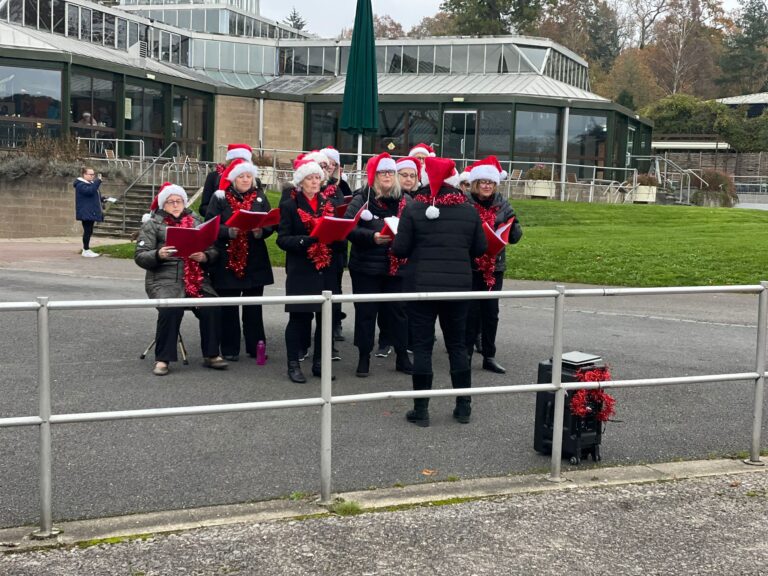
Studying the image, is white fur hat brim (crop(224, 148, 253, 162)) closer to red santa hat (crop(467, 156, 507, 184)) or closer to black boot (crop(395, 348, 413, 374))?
red santa hat (crop(467, 156, 507, 184))

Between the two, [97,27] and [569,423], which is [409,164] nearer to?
[569,423]

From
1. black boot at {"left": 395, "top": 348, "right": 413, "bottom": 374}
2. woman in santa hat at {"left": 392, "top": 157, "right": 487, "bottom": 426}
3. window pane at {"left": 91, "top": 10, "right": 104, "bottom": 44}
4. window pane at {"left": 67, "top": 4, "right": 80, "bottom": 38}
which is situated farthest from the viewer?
window pane at {"left": 91, "top": 10, "right": 104, "bottom": 44}

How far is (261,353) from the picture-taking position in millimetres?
6840

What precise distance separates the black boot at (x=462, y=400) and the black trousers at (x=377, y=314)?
83 cm

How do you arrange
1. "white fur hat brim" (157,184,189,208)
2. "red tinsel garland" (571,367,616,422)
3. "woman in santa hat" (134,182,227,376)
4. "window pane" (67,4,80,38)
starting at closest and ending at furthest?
"red tinsel garland" (571,367,616,422)
"woman in santa hat" (134,182,227,376)
"white fur hat brim" (157,184,189,208)
"window pane" (67,4,80,38)

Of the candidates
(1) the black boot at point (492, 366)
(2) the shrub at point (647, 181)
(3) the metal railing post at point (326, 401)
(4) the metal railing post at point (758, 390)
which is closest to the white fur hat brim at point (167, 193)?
(1) the black boot at point (492, 366)

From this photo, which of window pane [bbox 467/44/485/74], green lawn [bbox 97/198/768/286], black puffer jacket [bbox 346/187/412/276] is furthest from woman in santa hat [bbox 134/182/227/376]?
window pane [bbox 467/44/485/74]

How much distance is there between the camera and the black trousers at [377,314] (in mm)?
7477

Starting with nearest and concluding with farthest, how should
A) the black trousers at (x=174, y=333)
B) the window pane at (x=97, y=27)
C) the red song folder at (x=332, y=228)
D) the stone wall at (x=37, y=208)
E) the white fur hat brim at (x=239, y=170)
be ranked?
the black trousers at (x=174, y=333)
the red song folder at (x=332, y=228)
the white fur hat brim at (x=239, y=170)
the stone wall at (x=37, y=208)
the window pane at (x=97, y=27)

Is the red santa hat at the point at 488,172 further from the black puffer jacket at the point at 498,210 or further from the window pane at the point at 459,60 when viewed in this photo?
the window pane at the point at 459,60

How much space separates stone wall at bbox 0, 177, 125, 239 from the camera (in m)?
25.8

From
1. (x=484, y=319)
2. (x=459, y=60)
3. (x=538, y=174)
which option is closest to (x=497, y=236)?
(x=484, y=319)

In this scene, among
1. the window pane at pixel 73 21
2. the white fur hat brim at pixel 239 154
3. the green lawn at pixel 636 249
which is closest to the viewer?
the white fur hat brim at pixel 239 154

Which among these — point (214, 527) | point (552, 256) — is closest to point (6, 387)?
point (214, 527)
